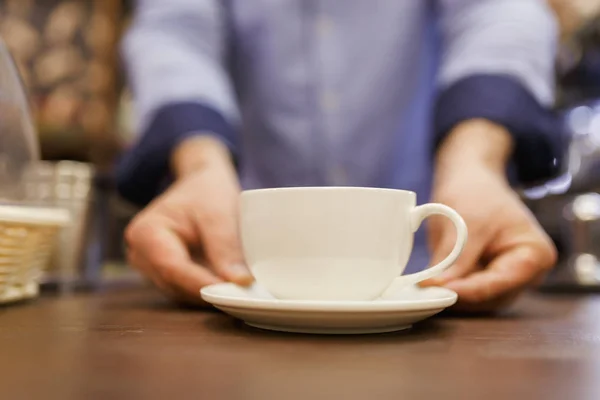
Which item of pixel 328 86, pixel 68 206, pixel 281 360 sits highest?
pixel 328 86

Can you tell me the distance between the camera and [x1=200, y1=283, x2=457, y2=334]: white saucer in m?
0.38

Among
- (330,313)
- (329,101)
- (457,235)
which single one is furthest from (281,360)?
(329,101)

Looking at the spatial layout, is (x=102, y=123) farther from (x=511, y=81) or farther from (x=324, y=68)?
(x=511, y=81)

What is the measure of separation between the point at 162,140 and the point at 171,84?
0.36 feet

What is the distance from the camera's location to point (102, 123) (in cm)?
211

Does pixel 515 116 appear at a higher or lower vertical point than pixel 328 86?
lower

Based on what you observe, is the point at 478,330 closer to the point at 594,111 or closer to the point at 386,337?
the point at 386,337

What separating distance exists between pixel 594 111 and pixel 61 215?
1005mm

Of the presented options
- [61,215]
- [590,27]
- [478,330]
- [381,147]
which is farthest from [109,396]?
[590,27]

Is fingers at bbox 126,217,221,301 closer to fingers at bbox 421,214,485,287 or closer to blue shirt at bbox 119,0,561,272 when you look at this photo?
fingers at bbox 421,214,485,287

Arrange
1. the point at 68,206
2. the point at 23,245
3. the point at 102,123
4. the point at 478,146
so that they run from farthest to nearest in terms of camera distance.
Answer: the point at 102,123
the point at 68,206
the point at 478,146
the point at 23,245

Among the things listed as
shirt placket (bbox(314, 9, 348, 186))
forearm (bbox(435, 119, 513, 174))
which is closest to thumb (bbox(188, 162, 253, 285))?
forearm (bbox(435, 119, 513, 174))

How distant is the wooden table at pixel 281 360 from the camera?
0.28m

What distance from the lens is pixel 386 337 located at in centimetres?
41
